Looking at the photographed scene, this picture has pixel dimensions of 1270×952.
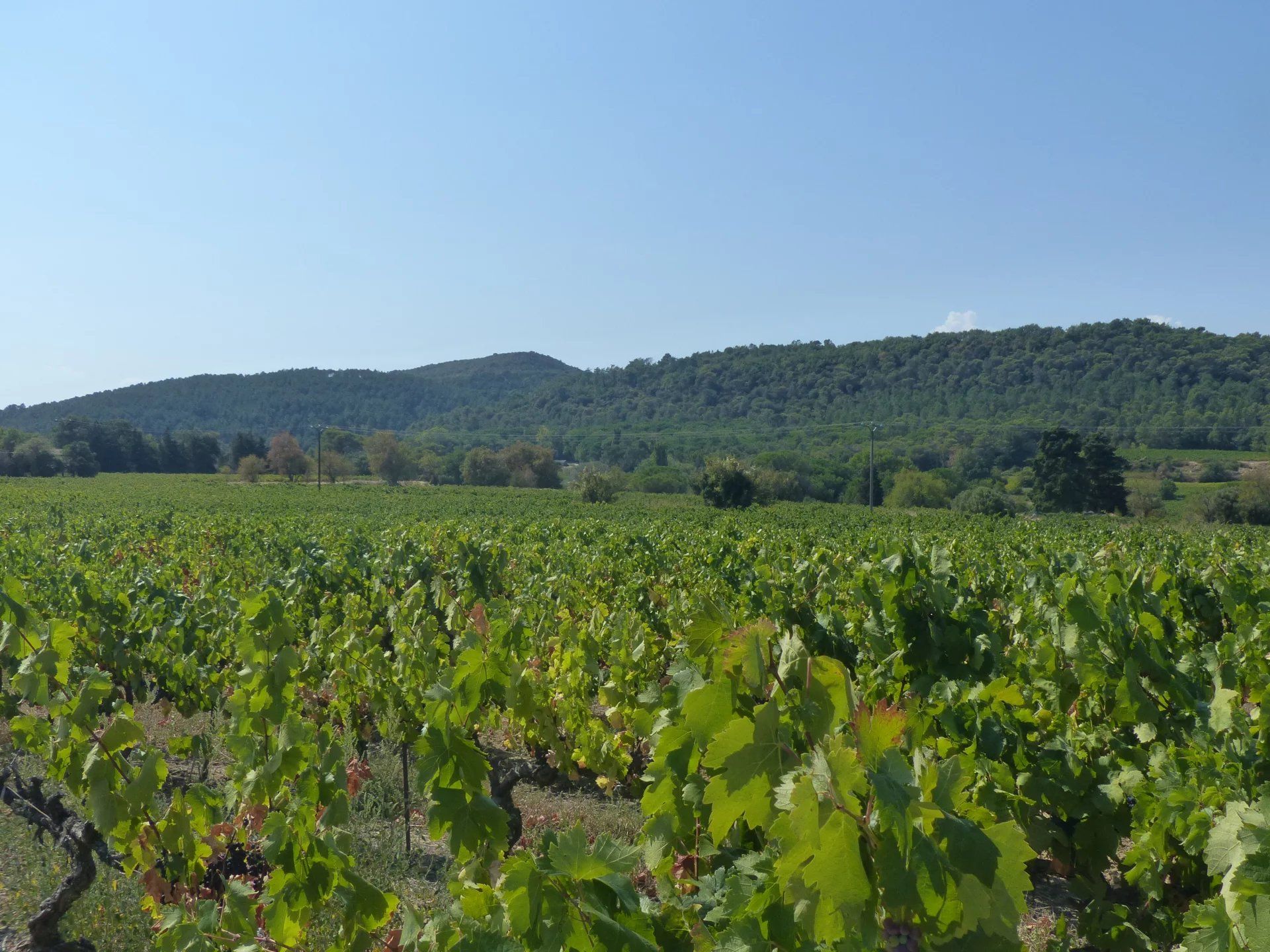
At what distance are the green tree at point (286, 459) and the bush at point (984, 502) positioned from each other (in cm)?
5390

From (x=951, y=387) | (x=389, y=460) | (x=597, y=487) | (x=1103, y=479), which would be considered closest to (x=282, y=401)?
(x=389, y=460)

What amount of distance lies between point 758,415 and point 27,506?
95948 mm

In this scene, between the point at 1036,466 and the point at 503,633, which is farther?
the point at 1036,466

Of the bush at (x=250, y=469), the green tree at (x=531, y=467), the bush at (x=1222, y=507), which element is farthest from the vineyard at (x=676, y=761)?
the bush at (x=250, y=469)

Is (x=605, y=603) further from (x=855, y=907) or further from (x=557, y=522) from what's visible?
(x=557, y=522)

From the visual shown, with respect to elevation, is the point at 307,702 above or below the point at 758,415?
below

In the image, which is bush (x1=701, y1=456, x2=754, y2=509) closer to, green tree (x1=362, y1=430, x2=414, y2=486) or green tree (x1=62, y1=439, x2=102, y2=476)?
green tree (x1=362, y1=430, x2=414, y2=486)

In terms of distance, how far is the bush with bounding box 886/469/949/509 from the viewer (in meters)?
58.3

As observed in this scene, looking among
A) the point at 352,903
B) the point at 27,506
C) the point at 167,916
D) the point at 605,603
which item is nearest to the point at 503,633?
the point at 352,903

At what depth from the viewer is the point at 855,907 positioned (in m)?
1.17

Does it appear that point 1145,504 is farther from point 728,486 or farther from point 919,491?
point 728,486

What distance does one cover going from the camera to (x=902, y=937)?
124 cm

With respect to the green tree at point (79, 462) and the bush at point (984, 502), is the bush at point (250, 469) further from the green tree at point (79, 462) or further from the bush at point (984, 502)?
the bush at point (984, 502)

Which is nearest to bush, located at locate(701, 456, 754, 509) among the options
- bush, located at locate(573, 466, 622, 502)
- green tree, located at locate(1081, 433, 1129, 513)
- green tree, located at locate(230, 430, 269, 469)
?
bush, located at locate(573, 466, 622, 502)
